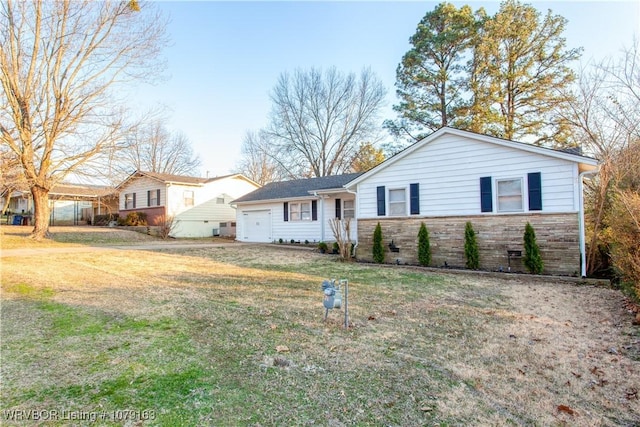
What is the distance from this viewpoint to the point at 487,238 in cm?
1013

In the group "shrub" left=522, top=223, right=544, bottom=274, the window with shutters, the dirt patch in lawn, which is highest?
the window with shutters

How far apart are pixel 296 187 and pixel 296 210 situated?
210cm

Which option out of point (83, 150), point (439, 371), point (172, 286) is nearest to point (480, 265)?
point (439, 371)

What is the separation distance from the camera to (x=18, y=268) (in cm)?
860

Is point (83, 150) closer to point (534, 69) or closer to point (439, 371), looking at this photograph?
point (439, 371)

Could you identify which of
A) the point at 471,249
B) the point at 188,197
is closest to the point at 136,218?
the point at 188,197

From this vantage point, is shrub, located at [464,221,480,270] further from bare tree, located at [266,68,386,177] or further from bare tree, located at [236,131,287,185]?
bare tree, located at [236,131,287,185]

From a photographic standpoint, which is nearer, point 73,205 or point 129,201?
point 129,201

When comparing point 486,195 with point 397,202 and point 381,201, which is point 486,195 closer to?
point 397,202

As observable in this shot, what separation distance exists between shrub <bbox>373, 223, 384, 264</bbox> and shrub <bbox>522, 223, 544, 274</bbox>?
176 inches

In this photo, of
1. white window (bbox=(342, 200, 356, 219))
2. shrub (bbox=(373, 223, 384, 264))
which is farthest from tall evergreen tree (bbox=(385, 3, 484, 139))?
shrub (bbox=(373, 223, 384, 264))

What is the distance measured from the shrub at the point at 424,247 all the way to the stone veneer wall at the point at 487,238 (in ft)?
0.48

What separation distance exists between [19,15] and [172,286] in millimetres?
14958

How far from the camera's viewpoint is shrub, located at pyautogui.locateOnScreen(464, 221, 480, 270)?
33.3ft
